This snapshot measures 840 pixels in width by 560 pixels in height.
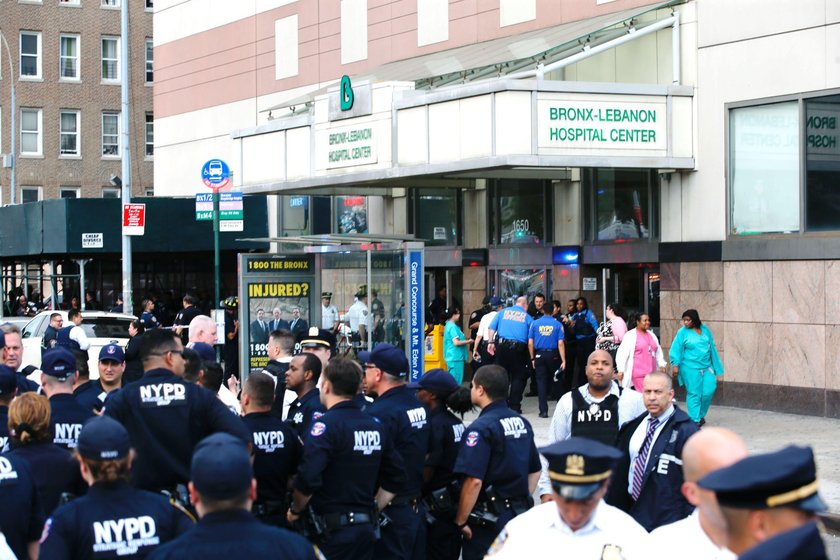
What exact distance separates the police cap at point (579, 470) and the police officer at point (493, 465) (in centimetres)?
299

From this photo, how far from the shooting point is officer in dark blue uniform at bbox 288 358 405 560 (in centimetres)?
716

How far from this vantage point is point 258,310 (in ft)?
66.4

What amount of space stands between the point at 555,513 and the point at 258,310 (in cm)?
1614

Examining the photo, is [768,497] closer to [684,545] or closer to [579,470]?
[579,470]

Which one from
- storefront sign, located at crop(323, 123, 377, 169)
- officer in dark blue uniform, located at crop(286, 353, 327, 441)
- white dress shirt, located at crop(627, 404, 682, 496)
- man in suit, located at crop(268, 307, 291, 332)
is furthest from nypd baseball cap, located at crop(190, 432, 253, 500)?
storefront sign, located at crop(323, 123, 377, 169)

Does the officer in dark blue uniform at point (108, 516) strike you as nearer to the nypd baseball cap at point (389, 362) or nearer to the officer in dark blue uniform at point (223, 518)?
the officer in dark blue uniform at point (223, 518)

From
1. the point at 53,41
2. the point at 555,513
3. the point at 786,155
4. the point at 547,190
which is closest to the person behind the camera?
the point at 555,513

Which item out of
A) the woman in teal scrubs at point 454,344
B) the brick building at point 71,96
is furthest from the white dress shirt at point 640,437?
the brick building at point 71,96

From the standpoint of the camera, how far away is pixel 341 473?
724 cm

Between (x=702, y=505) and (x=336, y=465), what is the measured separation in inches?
160

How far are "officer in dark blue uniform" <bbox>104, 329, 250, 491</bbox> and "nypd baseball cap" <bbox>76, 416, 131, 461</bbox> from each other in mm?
1520

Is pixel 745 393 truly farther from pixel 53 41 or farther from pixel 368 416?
pixel 53 41

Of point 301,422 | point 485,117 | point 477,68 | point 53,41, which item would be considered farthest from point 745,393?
point 53,41

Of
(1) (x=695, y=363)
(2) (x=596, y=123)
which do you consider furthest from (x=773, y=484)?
(2) (x=596, y=123)
